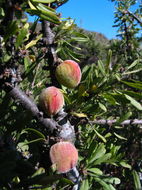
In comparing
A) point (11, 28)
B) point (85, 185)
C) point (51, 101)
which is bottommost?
point (85, 185)

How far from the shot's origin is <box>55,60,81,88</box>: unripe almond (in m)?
0.76

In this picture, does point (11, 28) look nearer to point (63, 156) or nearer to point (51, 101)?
point (51, 101)

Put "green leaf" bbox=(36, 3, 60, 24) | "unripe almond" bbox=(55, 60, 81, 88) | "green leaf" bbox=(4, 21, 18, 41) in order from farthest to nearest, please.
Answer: "unripe almond" bbox=(55, 60, 81, 88) < "green leaf" bbox=(36, 3, 60, 24) < "green leaf" bbox=(4, 21, 18, 41)

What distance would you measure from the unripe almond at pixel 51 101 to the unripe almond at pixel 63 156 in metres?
0.11

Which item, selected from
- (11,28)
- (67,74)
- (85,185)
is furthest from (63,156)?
(11,28)

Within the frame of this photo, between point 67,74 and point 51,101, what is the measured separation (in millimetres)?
115

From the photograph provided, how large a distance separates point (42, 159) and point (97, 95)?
0.95 feet

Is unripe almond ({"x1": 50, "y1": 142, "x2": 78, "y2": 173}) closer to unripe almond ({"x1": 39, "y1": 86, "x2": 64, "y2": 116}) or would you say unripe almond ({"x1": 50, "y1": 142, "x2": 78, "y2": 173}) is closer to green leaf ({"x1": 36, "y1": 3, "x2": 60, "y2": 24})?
unripe almond ({"x1": 39, "y1": 86, "x2": 64, "y2": 116})

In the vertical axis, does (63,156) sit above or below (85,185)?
above

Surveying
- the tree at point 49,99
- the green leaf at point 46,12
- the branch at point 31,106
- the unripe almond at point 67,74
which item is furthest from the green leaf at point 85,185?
the green leaf at point 46,12

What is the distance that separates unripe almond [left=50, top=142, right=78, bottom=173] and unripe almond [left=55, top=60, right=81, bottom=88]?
0.66 ft

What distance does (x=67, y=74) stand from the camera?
2.48ft

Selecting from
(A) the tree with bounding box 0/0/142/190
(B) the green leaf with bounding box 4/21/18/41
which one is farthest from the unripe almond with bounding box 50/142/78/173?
(B) the green leaf with bounding box 4/21/18/41

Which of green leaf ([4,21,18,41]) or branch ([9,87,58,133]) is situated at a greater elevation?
green leaf ([4,21,18,41])
